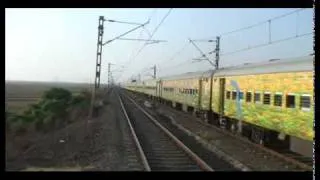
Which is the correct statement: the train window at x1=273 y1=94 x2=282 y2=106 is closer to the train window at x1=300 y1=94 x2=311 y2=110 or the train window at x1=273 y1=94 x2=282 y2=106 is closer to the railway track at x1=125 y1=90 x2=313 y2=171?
the railway track at x1=125 y1=90 x2=313 y2=171

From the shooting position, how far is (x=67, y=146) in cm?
1891

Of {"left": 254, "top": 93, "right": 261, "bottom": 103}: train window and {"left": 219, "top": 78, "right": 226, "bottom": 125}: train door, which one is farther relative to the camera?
{"left": 219, "top": 78, "right": 226, "bottom": 125}: train door

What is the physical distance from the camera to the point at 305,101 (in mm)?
13797

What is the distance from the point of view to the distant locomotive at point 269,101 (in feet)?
45.9

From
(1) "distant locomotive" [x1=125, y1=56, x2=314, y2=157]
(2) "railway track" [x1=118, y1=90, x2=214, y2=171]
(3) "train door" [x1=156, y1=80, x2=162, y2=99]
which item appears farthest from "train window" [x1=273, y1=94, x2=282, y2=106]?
(3) "train door" [x1=156, y1=80, x2=162, y2=99]

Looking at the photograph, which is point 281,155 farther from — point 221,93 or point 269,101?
point 221,93

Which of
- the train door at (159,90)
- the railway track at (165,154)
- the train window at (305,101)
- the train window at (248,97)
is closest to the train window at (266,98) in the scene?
the train window at (248,97)

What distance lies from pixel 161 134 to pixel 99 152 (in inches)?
259

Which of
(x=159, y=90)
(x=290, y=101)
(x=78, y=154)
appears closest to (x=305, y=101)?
(x=290, y=101)

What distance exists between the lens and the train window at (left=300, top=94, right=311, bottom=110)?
1356 centimetres

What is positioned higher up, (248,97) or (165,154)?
(248,97)

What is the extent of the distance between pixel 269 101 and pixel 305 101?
305cm
